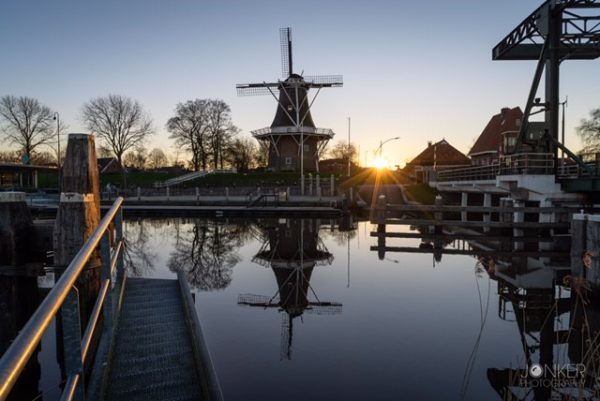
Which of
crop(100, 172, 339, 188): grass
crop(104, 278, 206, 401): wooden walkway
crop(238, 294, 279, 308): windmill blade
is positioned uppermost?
crop(100, 172, 339, 188): grass

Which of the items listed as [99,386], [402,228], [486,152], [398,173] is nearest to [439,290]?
[99,386]

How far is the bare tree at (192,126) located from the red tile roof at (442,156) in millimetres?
34009

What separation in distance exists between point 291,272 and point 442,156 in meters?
49.3

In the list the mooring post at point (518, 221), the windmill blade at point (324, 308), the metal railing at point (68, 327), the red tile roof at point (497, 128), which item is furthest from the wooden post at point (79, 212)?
the red tile roof at point (497, 128)

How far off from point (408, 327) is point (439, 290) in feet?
10.0

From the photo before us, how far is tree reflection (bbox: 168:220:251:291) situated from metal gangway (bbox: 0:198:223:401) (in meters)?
1.89

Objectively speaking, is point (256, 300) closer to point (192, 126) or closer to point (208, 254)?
point (208, 254)

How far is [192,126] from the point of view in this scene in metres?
68.5

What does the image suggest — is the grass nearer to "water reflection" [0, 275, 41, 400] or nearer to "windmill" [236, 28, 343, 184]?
"windmill" [236, 28, 343, 184]

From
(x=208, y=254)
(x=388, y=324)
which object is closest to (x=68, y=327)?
(x=388, y=324)

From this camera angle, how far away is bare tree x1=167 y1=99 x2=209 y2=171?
6838cm

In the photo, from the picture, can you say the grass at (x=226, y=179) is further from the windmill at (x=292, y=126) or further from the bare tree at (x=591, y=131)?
the bare tree at (x=591, y=131)

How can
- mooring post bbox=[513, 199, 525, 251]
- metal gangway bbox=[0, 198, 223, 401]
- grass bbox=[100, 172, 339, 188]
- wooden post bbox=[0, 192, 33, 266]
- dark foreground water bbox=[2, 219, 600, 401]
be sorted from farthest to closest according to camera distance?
1. grass bbox=[100, 172, 339, 188]
2. mooring post bbox=[513, 199, 525, 251]
3. wooden post bbox=[0, 192, 33, 266]
4. dark foreground water bbox=[2, 219, 600, 401]
5. metal gangway bbox=[0, 198, 223, 401]

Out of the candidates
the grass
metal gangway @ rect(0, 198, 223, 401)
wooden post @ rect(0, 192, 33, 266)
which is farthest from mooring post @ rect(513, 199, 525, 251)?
the grass
